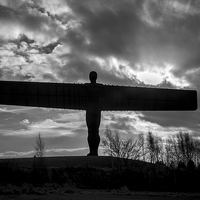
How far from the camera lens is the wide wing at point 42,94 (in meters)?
21.7

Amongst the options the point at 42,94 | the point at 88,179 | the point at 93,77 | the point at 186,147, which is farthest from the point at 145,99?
the point at 186,147

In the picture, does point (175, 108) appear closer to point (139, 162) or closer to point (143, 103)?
point (143, 103)

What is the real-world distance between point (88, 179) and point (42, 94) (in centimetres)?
746

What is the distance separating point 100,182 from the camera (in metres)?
20.6

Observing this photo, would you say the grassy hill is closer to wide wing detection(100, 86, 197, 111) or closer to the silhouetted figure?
the silhouetted figure

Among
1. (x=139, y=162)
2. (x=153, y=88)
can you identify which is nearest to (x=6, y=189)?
(x=139, y=162)

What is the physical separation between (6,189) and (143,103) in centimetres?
1284

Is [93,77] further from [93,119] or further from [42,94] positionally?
[42,94]

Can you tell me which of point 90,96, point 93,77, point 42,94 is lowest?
point 90,96

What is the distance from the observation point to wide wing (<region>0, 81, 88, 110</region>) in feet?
71.3

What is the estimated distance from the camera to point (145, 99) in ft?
78.2

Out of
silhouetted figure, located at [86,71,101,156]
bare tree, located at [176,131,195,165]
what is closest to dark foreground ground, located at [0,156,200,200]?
silhouetted figure, located at [86,71,101,156]

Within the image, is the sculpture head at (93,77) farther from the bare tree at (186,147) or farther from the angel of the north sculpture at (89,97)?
the bare tree at (186,147)

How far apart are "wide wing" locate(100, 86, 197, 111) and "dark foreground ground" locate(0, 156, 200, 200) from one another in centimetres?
468
